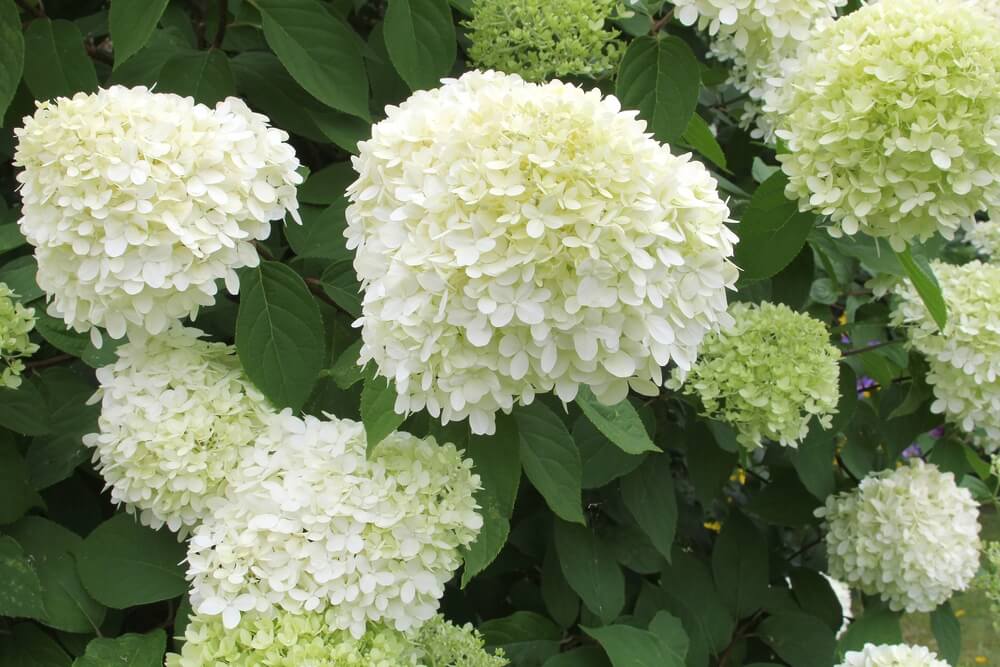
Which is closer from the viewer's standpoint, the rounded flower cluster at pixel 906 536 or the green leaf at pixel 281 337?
the green leaf at pixel 281 337

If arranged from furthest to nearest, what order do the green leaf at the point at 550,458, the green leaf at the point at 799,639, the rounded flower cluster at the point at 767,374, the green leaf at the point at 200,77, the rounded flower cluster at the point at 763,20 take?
the green leaf at the point at 799,639, the rounded flower cluster at the point at 767,374, the green leaf at the point at 200,77, the rounded flower cluster at the point at 763,20, the green leaf at the point at 550,458

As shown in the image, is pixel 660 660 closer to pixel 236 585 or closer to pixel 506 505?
pixel 506 505

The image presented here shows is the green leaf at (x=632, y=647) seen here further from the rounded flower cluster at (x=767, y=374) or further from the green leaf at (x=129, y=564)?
the green leaf at (x=129, y=564)

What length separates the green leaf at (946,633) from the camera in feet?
9.59

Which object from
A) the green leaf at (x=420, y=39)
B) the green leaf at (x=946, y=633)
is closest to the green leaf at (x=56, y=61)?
the green leaf at (x=420, y=39)

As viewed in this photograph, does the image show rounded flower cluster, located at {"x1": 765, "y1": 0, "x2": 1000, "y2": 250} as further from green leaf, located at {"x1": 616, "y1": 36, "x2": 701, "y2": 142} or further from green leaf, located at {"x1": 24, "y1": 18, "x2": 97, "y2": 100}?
green leaf, located at {"x1": 24, "y1": 18, "x2": 97, "y2": 100}

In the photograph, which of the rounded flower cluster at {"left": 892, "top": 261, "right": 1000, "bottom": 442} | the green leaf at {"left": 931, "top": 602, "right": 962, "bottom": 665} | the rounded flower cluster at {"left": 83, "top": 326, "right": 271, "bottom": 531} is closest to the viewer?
the rounded flower cluster at {"left": 83, "top": 326, "right": 271, "bottom": 531}

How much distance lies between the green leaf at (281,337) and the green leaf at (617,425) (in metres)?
0.48

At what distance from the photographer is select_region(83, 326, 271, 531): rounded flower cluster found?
5.41 ft

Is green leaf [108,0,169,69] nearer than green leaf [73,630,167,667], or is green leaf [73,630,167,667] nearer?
green leaf [73,630,167,667]

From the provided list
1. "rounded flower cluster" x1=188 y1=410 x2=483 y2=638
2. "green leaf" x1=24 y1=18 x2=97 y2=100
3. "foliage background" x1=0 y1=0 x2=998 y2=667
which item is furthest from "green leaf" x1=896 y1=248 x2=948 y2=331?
"green leaf" x1=24 y1=18 x2=97 y2=100

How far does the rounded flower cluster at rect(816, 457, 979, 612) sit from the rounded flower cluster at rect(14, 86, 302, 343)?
197cm

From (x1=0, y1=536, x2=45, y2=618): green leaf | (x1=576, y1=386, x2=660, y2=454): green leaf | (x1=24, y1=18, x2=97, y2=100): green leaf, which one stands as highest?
(x1=24, y1=18, x2=97, y2=100): green leaf

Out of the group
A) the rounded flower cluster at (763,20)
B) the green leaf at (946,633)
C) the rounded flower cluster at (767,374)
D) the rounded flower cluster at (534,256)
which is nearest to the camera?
the rounded flower cluster at (534,256)
